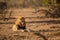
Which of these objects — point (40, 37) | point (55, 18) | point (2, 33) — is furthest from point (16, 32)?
point (55, 18)

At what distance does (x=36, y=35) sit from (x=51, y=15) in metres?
6.18

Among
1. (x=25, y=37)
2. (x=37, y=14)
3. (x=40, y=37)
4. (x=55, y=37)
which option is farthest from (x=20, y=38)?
(x=37, y=14)

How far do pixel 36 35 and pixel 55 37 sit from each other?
0.84 metres

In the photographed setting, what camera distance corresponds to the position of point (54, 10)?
1502cm

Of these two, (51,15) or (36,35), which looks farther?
(51,15)

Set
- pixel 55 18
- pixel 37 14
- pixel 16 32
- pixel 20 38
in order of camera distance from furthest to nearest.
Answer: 1. pixel 37 14
2. pixel 55 18
3. pixel 16 32
4. pixel 20 38

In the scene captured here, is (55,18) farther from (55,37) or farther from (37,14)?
(55,37)

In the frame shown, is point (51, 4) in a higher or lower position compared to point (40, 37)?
higher

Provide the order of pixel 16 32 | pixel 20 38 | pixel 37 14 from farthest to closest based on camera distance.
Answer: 1. pixel 37 14
2. pixel 16 32
3. pixel 20 38

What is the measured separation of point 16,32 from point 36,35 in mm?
1171

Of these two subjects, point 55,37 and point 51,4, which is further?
point 51,4

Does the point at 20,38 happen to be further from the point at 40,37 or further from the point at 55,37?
the point at 55,37

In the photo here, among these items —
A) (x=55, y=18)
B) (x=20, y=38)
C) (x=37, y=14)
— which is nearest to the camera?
(x=20, y=38)

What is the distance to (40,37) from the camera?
8.85m
